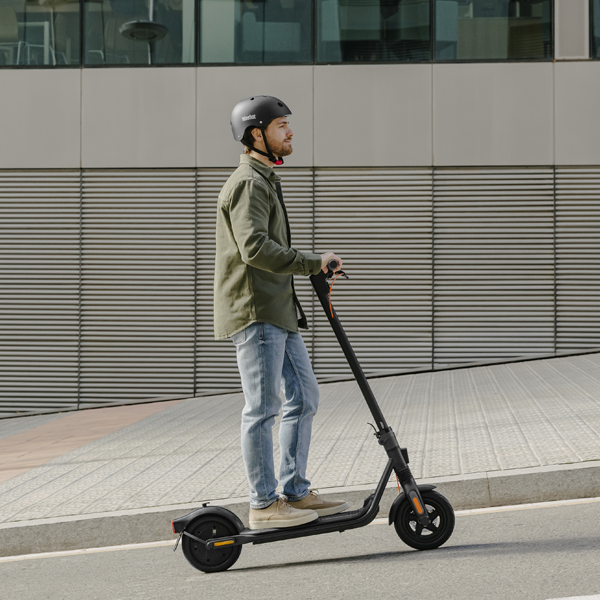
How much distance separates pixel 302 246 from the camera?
39.5 ft

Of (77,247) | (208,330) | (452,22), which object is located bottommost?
(208,330)

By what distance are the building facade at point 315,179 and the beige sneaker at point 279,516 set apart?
819 cm

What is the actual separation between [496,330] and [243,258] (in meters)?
8.80

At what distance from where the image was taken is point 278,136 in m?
3.83

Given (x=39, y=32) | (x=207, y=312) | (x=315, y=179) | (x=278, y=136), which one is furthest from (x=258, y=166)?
(x=39, y=32)

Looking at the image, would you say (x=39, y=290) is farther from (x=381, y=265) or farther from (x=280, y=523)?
(x=280, y=523)

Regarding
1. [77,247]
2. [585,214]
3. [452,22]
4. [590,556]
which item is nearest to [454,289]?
[585,214]

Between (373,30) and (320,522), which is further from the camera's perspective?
(373,30)

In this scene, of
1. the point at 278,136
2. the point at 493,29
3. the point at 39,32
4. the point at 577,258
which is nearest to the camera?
the point at 278,136

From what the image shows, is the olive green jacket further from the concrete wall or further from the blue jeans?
the concrete wall

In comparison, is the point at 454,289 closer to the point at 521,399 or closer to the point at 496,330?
the point at 496,330

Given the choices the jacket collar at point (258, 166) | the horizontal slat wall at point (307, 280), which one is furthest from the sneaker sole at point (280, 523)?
the horizontal slat wall at point (307, 280)

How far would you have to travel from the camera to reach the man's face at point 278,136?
12.5 feet

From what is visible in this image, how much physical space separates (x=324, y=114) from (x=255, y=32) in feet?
5.17
